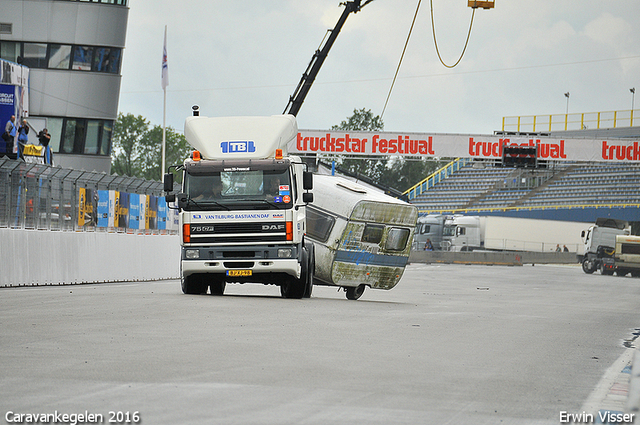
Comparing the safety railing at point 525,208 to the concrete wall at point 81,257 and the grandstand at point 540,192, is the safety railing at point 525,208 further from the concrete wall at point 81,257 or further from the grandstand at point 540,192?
the concrete wall at point 81,257

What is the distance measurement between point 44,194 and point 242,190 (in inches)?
237

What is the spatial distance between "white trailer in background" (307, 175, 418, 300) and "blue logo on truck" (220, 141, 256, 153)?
336 centimetres

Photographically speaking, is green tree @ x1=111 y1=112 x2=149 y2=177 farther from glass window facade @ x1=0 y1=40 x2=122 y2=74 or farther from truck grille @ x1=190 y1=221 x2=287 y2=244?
truck grille @ x1=190 y1=221 x2=287 y2=244

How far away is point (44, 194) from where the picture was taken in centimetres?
2114

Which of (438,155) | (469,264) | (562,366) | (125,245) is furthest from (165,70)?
(562,366)

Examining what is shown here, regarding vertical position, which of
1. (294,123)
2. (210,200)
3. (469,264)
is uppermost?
(294,123)

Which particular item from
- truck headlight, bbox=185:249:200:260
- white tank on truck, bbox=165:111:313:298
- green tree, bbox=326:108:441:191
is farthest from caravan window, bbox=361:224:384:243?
green tree, bbox=326:108:441:191

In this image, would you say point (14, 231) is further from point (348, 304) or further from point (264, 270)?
point (348, 304)

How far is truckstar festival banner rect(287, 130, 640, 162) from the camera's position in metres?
49.6

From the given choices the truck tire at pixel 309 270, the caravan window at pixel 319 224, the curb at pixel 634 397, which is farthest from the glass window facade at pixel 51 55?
the curb at pixel 634 397

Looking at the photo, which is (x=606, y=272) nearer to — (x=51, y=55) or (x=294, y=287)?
(x=51, y=55)

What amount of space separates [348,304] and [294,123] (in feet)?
12.5

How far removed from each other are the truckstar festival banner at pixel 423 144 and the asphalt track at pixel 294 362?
33371 mm

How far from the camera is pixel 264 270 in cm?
1758
